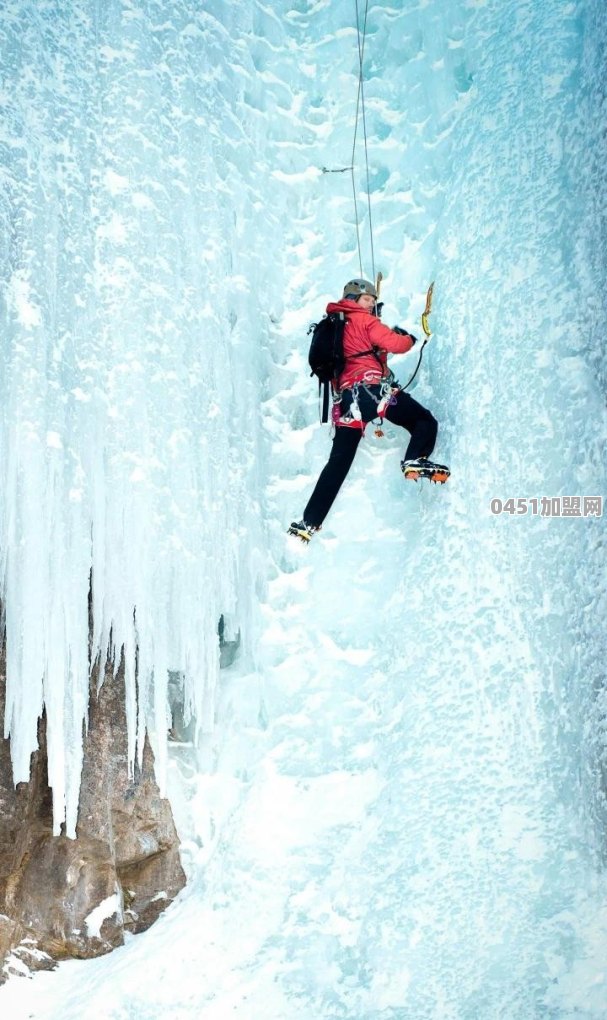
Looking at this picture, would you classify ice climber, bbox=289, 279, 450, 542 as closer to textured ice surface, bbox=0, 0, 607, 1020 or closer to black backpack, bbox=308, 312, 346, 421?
black backpack, bbox=308, 312, 346, 421

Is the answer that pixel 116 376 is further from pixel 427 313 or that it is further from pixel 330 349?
pixel 427 313

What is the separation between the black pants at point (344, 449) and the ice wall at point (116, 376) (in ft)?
1.60

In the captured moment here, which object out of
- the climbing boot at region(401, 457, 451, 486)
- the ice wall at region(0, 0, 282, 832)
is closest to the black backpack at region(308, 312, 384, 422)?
the climbing boot at region(401, 457, 451, 486)

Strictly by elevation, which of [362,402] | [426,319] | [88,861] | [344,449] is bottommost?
[88,861]

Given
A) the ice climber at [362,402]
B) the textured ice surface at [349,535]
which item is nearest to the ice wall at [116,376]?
the textured ice surface at [349,535]

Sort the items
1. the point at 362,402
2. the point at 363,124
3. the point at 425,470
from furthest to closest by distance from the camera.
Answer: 1. the point at 363,124
2. the point at 362,402
3. the point at 425,470

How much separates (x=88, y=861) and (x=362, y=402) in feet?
8.52

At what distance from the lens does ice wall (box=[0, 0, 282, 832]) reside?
4.73 meters

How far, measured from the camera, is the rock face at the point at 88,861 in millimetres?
4961

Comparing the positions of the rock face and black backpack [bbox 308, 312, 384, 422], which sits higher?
black backpack [bbox 308, 312, 384, 422]

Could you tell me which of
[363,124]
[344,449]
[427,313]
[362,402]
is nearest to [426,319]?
[427,313]

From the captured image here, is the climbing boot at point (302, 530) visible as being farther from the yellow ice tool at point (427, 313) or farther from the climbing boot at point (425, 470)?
the yellow ice tool at point (427, 313)

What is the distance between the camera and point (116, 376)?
16.1 ft

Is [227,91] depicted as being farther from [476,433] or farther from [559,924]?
[559,924]
